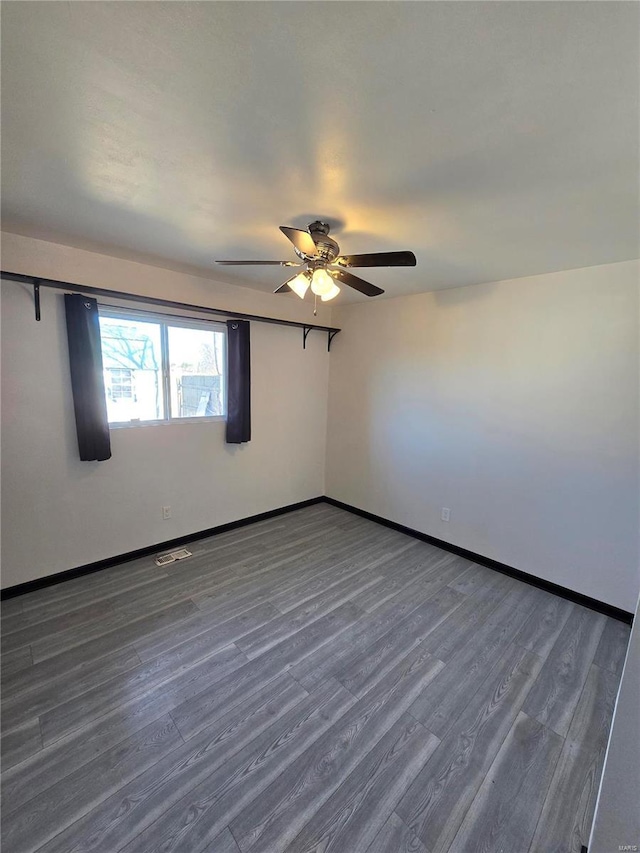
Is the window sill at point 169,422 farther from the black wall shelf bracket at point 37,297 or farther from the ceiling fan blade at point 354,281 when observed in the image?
the ceiling fan blade at point 354,281

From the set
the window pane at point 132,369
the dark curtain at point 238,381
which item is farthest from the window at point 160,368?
the dark curtain at point 238,381

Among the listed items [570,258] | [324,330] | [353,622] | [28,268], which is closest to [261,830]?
[353,622]

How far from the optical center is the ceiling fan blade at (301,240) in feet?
4.89

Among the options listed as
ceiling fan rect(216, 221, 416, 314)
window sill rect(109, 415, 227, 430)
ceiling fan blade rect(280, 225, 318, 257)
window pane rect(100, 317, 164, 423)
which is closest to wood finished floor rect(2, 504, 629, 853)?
window sill rect(109, 415, 227, 430)

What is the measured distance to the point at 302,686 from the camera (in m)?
1.78

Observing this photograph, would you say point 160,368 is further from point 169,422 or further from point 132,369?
point 169,422

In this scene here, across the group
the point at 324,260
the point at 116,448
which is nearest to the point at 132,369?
the point at 116,448

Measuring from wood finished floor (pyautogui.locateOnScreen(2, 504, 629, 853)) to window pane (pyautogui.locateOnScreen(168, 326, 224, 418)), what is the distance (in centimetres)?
150

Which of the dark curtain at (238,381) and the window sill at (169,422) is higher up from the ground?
the dark curtain at (238,381)

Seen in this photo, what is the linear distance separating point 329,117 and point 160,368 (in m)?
2.39

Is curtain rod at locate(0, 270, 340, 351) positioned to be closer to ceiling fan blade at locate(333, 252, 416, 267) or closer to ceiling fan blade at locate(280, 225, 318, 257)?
ceiling fan blade at locate(280, 225, 318, 257)

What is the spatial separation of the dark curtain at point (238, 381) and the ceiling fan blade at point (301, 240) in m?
1.68

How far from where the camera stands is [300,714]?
Result: 1636 millimetres

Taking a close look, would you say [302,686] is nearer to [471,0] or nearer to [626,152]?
[471,0]
